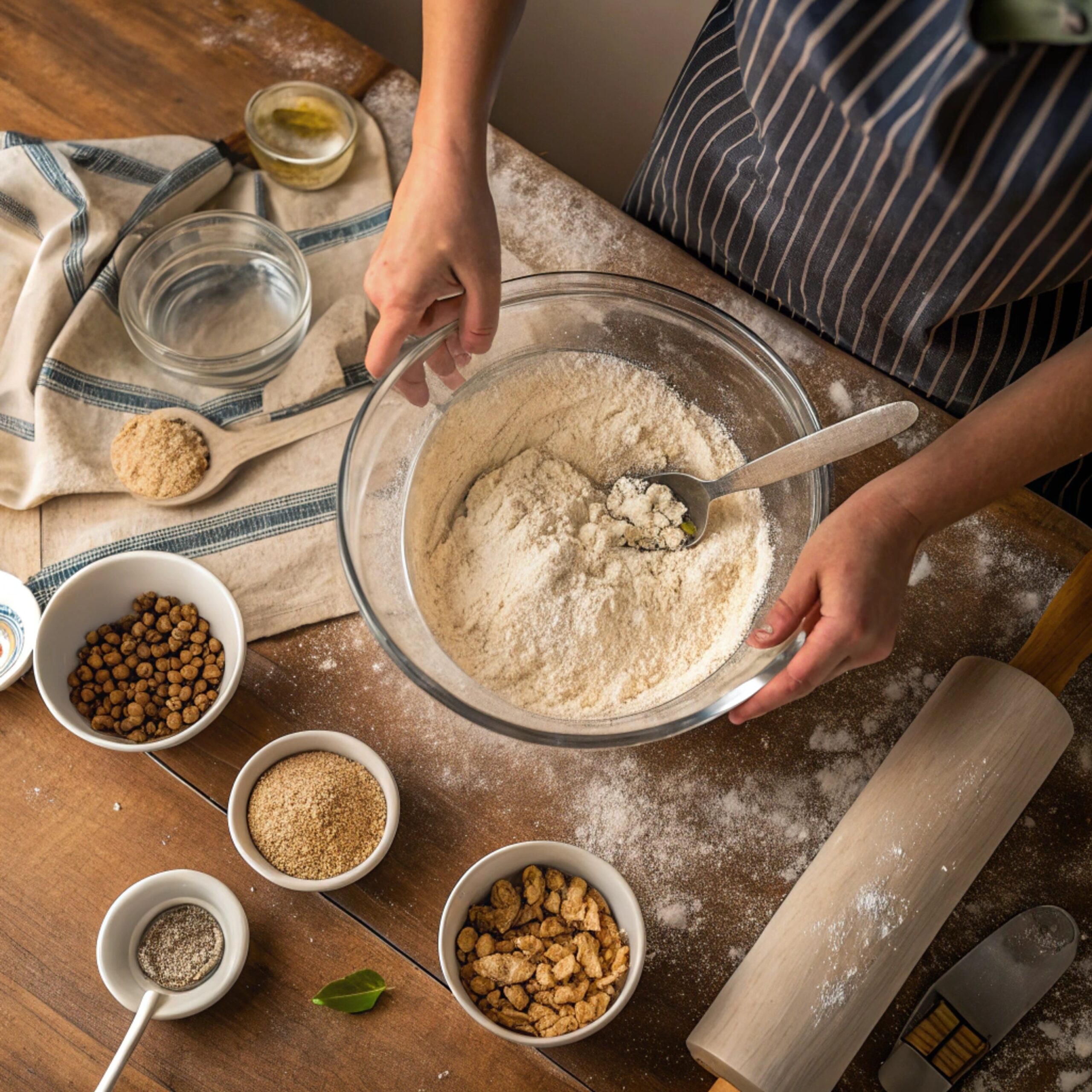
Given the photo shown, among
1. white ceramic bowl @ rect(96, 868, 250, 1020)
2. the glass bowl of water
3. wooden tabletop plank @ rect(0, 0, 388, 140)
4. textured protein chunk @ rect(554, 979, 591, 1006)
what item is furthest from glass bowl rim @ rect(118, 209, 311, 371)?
textured protein chunk @ rect(554, 979, 591, 1006)

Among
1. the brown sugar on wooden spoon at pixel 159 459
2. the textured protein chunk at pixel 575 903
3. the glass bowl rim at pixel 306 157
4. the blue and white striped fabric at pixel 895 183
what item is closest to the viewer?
the blue and white striped fabric at pixel 895 183

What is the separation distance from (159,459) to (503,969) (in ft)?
2.36

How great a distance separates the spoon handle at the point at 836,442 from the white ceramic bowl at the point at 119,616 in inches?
24.5

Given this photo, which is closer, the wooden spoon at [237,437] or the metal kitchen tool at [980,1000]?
the metal kitchen tool at [980,1000]

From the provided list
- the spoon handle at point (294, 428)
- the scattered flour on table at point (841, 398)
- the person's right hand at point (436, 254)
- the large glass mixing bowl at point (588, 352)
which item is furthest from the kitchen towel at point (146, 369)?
the scattered flour on table at point (841, 398)

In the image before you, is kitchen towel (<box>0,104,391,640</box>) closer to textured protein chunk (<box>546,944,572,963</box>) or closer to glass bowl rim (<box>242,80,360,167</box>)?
glass bowl rim (<box>242,80,360,167</box>)

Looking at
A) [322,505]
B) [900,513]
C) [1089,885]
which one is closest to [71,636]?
[322,505]

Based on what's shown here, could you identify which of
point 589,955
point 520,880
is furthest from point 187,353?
point 589,955

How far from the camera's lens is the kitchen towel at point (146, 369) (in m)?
1.11

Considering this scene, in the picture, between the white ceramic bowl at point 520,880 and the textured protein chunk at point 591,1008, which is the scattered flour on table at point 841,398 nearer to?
the white ceramic bowl at point 520,880

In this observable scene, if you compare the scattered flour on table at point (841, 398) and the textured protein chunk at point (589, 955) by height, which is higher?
the scattered flour on table at point (841, 398)

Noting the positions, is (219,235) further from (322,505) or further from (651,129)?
(651,129)

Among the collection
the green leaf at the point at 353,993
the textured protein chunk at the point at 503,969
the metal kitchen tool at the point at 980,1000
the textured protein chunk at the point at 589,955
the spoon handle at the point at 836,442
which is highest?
the spoon handle at the point at 836,442

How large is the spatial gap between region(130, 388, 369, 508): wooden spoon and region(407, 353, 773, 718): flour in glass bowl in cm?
19
